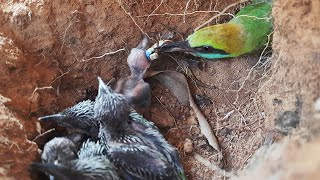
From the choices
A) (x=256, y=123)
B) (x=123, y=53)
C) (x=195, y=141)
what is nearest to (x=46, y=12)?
(x=123, y=53)

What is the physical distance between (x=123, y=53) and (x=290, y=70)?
34.8 inches

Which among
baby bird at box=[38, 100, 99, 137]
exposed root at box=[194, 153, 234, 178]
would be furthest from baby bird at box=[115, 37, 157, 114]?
exposed root at box=[194, 153, 234, 178]

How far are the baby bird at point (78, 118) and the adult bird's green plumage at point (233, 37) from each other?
0.49m

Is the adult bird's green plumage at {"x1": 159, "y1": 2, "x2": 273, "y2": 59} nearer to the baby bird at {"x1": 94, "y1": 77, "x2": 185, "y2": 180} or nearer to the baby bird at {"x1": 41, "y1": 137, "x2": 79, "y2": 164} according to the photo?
the baby bird at {"x1": 94, "y1": 77, "x2": 185, "y2": 180}

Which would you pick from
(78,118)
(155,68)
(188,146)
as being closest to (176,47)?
(155,68)

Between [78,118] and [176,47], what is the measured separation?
0.60 metres

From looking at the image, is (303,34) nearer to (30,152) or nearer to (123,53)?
(123,53)

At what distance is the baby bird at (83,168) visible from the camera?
221 cm

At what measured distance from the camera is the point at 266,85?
254 cm

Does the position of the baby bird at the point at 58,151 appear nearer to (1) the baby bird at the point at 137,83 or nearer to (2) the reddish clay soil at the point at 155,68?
(2) the reddish clay soil at the point at 155,68

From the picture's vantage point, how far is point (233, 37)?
2711 millimetres

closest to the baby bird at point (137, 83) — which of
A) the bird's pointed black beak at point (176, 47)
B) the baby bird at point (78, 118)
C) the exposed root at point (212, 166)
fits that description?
the bird's pointed black beak at point (176, 47)

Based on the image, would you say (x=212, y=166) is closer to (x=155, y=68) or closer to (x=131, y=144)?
(x=131, y=144)

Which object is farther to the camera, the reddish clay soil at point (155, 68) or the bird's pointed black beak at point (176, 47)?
the bird's pointed black beak at point (176, 47)
